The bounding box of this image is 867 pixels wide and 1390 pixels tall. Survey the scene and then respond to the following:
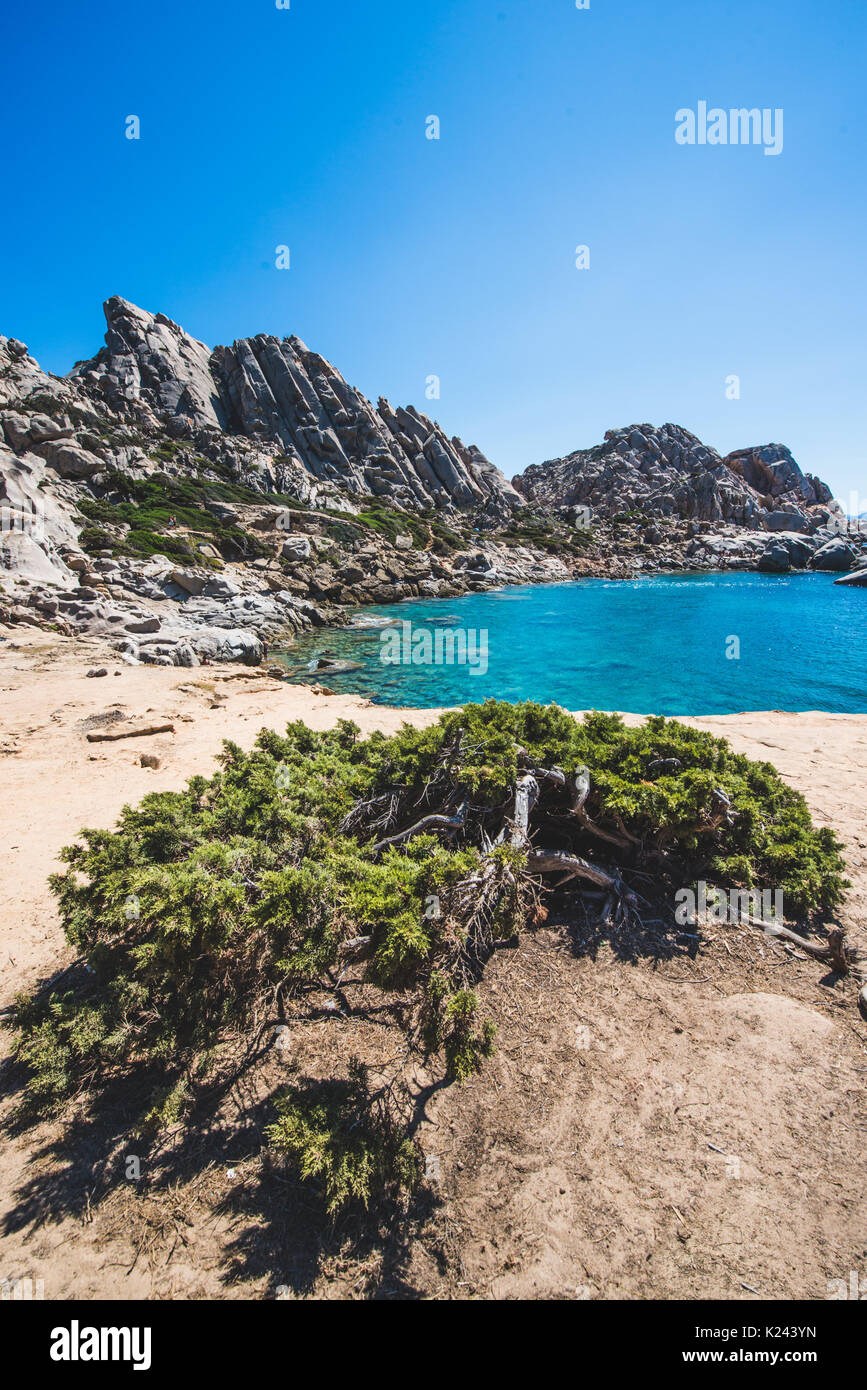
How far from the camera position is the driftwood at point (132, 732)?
11570mm

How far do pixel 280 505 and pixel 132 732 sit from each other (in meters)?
54.2

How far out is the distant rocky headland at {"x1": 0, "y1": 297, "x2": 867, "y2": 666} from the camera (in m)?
29.0

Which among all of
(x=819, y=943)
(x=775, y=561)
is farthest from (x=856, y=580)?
(x=819, y=943)

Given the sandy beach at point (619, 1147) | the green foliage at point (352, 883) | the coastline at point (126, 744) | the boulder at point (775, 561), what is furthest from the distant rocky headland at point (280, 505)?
the sandy beach at point (619, 1147)

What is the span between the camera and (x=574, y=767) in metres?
6.38

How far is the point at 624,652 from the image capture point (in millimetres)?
29766

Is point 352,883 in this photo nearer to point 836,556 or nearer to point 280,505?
point 280,505

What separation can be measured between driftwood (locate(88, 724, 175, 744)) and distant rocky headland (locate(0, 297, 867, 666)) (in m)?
9.46

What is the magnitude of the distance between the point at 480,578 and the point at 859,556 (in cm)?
6245

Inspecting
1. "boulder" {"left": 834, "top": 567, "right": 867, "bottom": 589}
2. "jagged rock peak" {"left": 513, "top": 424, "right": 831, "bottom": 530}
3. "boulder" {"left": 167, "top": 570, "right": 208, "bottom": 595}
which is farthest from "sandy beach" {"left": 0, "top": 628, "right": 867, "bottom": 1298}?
"jagged rock peak" {"left": 513, "top": 424, "right": 831, "bottom": 530}

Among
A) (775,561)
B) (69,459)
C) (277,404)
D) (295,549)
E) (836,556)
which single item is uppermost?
(277,404)

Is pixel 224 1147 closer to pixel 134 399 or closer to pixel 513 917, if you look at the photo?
pixel 513 917

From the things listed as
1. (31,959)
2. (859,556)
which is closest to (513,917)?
(31,959)

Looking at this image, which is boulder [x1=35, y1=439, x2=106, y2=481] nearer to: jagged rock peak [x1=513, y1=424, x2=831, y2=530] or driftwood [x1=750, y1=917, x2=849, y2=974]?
driftwood [x1=750, y1=917, x2=849, y2=974]
